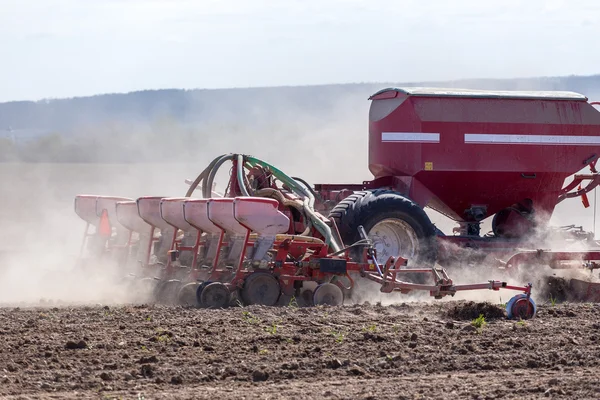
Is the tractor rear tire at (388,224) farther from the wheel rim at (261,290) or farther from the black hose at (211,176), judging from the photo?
the black hose at (211,176)

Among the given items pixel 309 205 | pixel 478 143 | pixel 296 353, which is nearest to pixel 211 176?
pixel 309 205

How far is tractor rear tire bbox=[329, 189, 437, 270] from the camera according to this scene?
1324 centimetres

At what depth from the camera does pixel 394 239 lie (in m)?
13.8

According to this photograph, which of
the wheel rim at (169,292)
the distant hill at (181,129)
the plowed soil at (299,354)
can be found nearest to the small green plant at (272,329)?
the plowed soil at (299,354)

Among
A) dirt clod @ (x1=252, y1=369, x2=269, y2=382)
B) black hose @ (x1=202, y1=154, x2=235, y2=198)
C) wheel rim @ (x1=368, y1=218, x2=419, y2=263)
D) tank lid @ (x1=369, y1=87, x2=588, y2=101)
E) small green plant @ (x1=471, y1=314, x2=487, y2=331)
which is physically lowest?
dirt clod @ (x1=252, y1=369, x2=269, y2=382)

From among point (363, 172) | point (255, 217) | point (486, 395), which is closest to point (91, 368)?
point (486, 395)

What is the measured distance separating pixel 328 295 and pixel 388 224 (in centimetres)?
212

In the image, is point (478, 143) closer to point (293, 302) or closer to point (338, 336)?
point (293, 302)

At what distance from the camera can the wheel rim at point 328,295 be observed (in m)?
11.9

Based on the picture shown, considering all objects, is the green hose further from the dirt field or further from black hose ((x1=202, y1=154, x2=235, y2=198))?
the dirt field

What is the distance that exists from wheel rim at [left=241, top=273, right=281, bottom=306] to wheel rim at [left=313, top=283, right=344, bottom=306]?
0.48m

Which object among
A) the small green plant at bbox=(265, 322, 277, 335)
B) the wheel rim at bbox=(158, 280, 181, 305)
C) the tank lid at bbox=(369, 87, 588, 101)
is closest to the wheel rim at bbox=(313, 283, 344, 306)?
the wheel rim at bbox=(158, 280, 181, 305)

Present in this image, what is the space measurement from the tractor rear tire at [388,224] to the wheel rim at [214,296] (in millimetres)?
2192

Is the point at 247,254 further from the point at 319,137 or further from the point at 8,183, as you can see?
the point at 8,183
